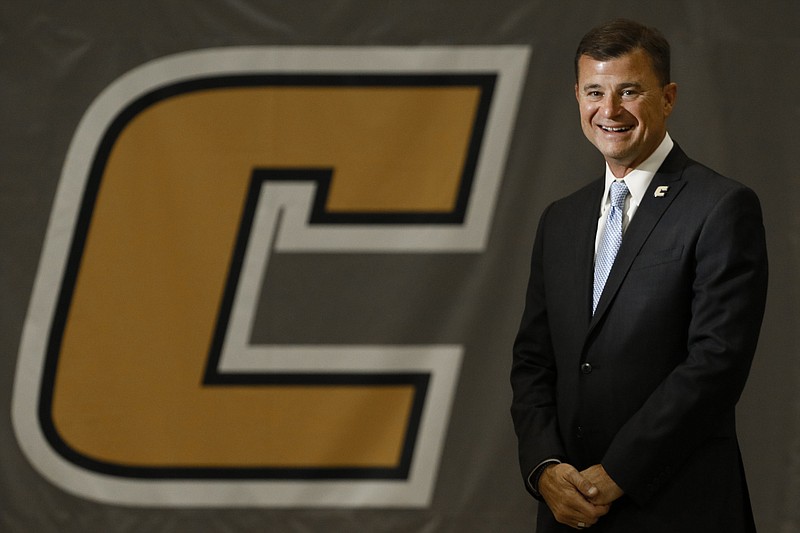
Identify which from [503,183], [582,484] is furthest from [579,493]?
[503,183]

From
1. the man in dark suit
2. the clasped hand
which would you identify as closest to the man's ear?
the man in dark suit

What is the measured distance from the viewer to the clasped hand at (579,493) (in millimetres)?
1449

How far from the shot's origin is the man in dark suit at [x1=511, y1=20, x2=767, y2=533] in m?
1.41

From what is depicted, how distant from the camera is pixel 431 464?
2.67 metres

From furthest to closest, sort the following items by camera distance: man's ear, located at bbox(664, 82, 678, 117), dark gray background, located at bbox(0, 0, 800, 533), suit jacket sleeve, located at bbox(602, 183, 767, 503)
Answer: dark gray background, located at bbox(0, 0, 800, 533)
man's ear, located at bbox(664, 82, 678, 117)
suit jacket sleeve, located at bbox(602, 183, 767, 503)

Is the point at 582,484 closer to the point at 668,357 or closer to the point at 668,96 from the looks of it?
the point at 668,357

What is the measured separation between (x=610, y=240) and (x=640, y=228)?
0.22ft

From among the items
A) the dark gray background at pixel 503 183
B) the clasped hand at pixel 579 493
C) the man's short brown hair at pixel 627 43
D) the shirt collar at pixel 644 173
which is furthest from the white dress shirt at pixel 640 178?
the dark gray background at pixel 503 183

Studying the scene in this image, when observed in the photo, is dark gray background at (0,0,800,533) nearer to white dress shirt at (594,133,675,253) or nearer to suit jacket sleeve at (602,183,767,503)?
white dress shirt at (594,133,675,253)

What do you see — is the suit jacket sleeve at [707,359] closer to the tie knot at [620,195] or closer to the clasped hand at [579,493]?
the clasped hand at [579,493]

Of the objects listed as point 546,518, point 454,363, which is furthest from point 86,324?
point 546,518

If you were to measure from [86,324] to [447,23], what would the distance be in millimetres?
1391

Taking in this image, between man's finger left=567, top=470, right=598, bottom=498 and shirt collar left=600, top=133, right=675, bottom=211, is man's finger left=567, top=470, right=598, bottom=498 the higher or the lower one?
the lower one

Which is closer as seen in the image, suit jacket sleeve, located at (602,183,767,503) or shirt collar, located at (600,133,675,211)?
suit jacket sleeve, located at (602,183,767,503)
